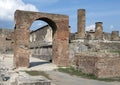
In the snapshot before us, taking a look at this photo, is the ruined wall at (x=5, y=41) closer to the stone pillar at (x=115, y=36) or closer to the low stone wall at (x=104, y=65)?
the stone pillar at (x=115, y=36)

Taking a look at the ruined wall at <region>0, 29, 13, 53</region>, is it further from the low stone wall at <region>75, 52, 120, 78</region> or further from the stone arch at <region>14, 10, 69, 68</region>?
the low stone wall at <region>75, 52, 120, 78</region>

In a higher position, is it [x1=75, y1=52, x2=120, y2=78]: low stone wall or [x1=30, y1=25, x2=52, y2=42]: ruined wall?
[x1=30, y1=25, x2=52, y2=42]: ruined wall

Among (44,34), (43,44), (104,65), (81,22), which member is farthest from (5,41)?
(104,65)

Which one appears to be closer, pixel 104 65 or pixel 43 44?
pixel 104 65

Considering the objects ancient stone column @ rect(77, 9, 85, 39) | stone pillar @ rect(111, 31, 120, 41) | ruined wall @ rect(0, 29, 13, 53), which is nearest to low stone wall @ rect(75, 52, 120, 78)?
ancient stone column @ rect(77, 9, 85, 39)

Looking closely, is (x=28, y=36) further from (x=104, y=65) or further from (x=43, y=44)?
(x=43, y=44)

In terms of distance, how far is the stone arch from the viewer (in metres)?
18.1

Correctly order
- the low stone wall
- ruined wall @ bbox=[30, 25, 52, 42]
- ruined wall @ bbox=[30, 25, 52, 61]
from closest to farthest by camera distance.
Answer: the low stone wall < ruined wall @ bbox=[30, 25, 52, 61] < ruined wall @ bbox=[30, 25, 52, 42]

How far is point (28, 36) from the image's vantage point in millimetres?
18422

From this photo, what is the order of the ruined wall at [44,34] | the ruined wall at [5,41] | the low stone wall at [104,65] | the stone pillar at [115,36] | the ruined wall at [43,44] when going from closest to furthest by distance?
1. the low stone wall at [104,65]
2. the ruined wall at [43,44]
3. the stone pillar at [115,36]
4. the ruined wall at [44,34]
5. the ruined wall at [5,41]

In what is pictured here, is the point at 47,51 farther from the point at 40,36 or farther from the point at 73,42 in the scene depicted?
the point at 40,36

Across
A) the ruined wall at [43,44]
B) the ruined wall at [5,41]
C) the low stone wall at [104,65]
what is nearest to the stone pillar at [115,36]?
the ruined wall at [43,44]

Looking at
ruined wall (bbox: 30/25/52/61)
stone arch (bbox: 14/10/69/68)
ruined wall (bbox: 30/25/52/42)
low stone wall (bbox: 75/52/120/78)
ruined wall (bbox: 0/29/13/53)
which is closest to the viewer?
low stone wall (bbox: 75/52/120/78)

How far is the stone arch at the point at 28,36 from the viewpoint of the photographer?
1809 centimetres
